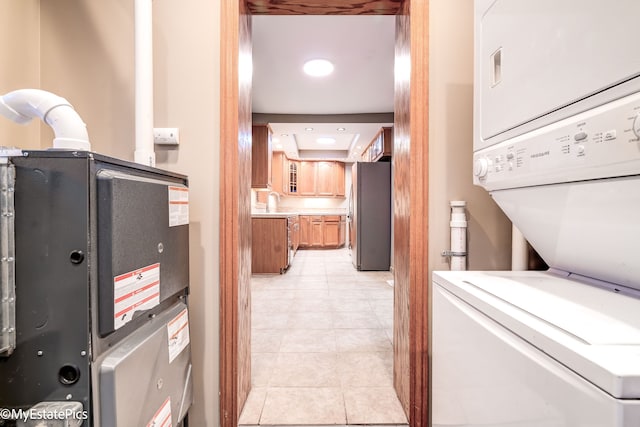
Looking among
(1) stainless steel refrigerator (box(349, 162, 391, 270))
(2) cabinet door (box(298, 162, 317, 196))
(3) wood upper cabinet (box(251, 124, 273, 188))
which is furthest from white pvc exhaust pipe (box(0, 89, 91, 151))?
(2) cabinet door (box(298, 162, 317, 196))

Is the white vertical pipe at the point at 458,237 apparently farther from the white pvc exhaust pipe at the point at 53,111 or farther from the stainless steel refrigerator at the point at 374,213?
the stainless steel refrigerator at the point at 374,213

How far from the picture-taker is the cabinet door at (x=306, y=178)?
283 inches

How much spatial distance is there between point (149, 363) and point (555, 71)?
4.02 feet

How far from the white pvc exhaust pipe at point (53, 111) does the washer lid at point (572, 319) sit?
108cm

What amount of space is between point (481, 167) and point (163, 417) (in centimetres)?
122

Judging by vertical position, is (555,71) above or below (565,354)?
above

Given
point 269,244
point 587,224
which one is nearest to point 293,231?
point 269,244

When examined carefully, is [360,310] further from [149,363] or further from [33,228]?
[33,228]

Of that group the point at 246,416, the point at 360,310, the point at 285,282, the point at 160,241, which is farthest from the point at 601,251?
the point at 285,282

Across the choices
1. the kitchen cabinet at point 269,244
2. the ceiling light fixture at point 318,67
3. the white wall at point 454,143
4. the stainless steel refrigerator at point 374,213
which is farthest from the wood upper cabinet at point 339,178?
the white wall at point 454,143

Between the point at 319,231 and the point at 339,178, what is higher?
the point at 339,178

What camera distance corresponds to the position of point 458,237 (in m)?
1.15

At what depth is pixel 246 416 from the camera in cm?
130

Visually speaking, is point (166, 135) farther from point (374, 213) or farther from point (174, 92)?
point (374, 213)
